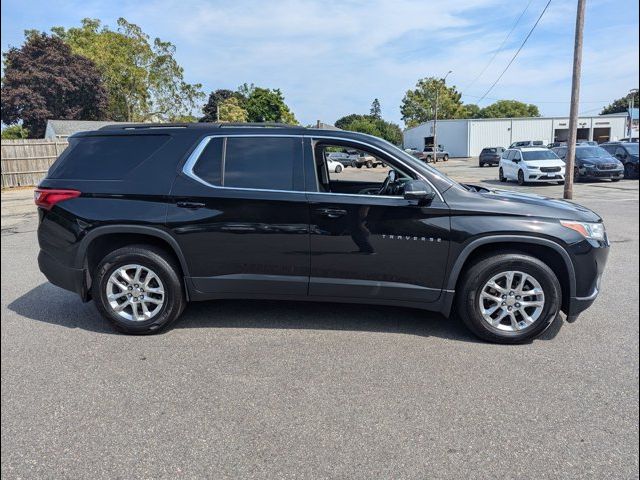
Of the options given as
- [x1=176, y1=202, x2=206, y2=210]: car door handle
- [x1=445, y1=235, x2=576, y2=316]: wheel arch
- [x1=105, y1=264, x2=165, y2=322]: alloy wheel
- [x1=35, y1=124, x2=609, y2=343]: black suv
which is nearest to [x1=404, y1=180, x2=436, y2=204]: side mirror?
[x1=35, y1=124, x2=609, y2=343]: black suv

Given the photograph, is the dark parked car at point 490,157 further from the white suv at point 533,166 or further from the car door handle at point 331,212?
the car door handle at point 331,212

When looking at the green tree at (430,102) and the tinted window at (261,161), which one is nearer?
the tinted window at (261,161)

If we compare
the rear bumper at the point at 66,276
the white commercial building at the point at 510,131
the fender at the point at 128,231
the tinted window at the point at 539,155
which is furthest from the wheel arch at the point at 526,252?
the white commercial building at the point at 510,131

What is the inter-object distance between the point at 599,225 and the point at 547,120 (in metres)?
60.1

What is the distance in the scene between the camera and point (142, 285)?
4.13m

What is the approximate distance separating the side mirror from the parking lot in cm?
123

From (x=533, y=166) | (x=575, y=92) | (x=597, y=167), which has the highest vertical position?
(x=575, y=92)

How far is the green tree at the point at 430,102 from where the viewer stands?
3167 inches

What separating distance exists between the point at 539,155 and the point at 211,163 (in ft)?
63.0

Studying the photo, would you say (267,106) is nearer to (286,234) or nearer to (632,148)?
(632,148)

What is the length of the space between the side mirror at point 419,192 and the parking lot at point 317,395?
1.23 m

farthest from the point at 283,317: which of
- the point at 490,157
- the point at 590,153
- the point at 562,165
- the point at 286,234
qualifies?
the point at 490,157

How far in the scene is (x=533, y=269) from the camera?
3799 mm

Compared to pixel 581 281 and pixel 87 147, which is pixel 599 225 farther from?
pixel 87 147
